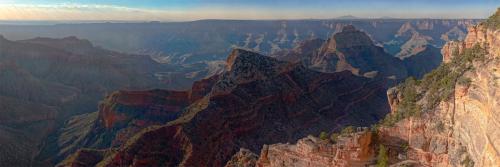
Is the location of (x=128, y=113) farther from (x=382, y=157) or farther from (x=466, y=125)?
(x=466, y=125)

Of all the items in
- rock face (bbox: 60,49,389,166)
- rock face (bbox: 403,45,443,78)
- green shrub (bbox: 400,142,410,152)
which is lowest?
rock face (bbox: 403,45,443,78)

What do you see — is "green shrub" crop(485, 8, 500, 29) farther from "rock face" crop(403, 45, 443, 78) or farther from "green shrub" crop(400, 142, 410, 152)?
"rock face" crop(403, 45, 443, 78)

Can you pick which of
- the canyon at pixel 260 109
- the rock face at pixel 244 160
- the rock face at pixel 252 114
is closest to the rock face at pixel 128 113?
the canyon at pixel 260 109

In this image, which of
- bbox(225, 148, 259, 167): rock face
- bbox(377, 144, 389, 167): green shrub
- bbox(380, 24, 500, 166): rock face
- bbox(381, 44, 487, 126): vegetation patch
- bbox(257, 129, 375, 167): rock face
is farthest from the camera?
bbox(225, 148, 259, 167): rock face

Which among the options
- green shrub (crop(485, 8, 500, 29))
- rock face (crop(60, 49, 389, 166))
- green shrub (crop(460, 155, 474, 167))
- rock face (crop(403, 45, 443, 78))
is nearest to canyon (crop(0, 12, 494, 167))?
green shrub (crop(460, 155, 474, 167))

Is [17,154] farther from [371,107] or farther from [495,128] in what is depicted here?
[495,128]

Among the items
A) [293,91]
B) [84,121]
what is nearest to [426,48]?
[293,91]
